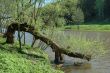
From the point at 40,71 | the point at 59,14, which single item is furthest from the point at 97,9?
the point at 40,71

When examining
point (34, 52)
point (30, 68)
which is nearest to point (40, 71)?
point (30, 68)

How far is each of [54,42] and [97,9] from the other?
305 feet

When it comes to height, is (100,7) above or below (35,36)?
above

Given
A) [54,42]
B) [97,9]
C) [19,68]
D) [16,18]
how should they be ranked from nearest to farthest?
[19,68]
[16,18]
[54,42]
[97,9]

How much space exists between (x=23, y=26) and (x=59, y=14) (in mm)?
4709

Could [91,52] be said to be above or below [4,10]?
below

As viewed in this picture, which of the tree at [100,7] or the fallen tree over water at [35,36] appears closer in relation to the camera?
the fallen tree over water at [35,36]

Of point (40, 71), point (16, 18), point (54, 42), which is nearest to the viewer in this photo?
point (40, 71)

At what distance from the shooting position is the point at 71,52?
2820cm

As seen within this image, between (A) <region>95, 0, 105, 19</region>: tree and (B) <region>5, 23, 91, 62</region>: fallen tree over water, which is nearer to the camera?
(B) <region>5, 23, 91, 62</region>: fallen tree over water

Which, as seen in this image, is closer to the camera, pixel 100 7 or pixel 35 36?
pixel 35 36

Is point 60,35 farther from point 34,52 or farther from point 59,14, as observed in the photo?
point 34,52

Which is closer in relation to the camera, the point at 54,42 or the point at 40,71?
the point at 40,71

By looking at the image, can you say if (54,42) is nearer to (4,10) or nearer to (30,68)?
(4,10)
